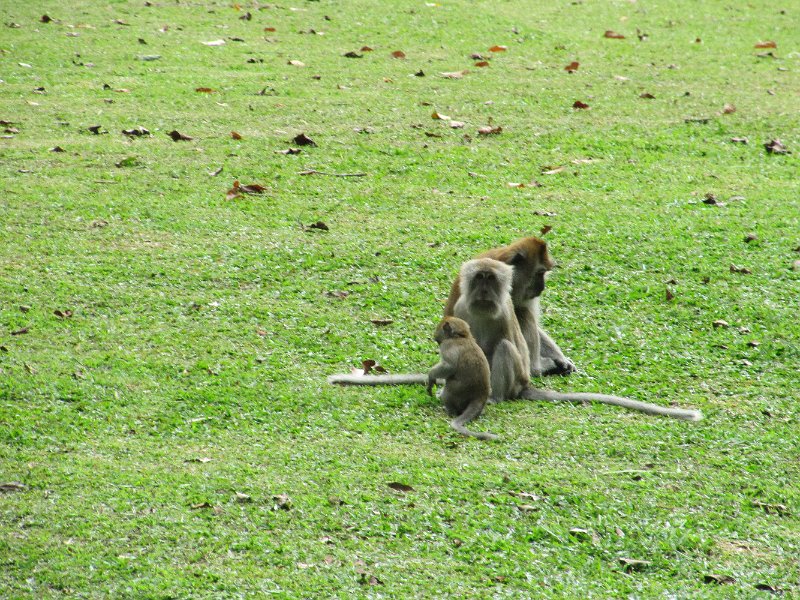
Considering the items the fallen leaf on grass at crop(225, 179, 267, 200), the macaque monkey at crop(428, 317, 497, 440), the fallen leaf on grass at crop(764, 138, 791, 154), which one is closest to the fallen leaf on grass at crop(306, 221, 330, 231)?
the fallen leaf on grass at crop(225, 179, 267, 200)

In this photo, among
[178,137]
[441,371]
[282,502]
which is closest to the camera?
[282,502]

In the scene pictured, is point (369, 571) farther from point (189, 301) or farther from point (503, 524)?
point (189, 301)

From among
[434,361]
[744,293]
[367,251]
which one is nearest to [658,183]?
[744,293]

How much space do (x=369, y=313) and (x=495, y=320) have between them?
1.37 metres

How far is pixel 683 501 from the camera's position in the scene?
5863 millimetres

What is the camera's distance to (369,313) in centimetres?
817

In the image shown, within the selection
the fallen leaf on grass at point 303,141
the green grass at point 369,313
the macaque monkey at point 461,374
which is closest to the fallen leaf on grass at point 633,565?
the green grass at point 369,313

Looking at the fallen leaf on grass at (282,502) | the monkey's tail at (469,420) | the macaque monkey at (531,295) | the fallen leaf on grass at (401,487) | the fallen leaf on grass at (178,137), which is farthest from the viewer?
the fallen leaf on grass at (178,137)

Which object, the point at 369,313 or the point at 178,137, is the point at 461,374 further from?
the point at 178,137

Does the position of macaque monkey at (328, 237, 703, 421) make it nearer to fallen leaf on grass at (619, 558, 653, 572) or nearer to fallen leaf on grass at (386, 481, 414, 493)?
fallen leaf on grass at (386, 481, 414, 493)

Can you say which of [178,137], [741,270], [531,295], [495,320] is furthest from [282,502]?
[178,137]

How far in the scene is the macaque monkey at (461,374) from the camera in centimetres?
Result: 671

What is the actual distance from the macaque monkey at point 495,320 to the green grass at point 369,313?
175mm

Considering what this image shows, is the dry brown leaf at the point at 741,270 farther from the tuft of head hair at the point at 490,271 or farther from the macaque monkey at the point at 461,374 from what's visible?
the macaque monkey at the point at 461,374
